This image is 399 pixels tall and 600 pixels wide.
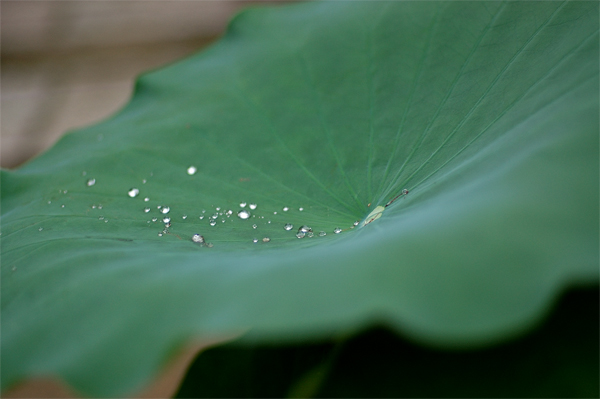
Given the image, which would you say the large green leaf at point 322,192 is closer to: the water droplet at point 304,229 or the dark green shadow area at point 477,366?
the water droplet at point 304,229

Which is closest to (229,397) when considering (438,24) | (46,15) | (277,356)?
(277,356)

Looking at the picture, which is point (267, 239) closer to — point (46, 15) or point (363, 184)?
point (363, 184)

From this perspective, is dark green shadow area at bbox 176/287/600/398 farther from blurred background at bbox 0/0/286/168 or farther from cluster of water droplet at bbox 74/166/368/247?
blurred background at bbox 0/0/286/168

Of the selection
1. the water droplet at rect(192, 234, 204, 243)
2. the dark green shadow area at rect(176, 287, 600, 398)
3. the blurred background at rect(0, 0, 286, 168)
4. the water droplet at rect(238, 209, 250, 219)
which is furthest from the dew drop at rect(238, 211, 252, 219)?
the blurred background at rect(0, 0, 286, 168)

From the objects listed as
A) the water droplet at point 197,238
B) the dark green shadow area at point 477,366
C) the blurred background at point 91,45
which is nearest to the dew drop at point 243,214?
the water droplet at point 197,238

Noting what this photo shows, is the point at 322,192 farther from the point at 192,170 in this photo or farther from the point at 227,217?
the point at 192,170

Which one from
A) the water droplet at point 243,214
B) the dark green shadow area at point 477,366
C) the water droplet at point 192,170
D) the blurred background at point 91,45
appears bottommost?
the dark green shadow area at point 477,366
